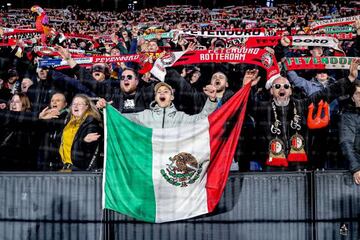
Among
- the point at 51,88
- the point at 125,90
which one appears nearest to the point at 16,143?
the point at 51,88

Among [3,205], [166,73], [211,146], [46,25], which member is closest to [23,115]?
[3,205]

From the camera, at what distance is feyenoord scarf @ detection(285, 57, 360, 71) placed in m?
6.30

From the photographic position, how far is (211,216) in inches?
188

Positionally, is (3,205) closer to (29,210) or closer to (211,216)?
(29,210)

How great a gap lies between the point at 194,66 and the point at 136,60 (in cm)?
79

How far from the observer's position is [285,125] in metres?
5.70

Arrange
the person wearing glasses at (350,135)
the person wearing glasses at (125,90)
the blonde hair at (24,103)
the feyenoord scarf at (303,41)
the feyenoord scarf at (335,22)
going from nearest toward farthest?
1. the person wearing glasses at (350,135)
2. the person wearing glasses at (125,90)
3. the blonde hair at (24,103)
4. the feyenoord scarf at (303,41)
5. the feyenoord scarf at (335,22)

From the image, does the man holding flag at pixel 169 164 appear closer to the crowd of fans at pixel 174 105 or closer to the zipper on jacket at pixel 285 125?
the crowd of fans at pixel 174 105

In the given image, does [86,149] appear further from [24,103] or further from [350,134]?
[350,134]

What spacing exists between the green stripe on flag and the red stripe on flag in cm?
54

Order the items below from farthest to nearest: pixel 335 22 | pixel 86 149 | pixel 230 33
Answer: pixel 335 22
pixel 230 33
pixel 86 149

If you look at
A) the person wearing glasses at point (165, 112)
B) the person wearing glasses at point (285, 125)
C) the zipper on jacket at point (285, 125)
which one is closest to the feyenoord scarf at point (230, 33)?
the person wearing glasses at point (165, 112)

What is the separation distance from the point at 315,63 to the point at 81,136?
283cm

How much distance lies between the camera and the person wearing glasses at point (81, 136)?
538 centimetres
